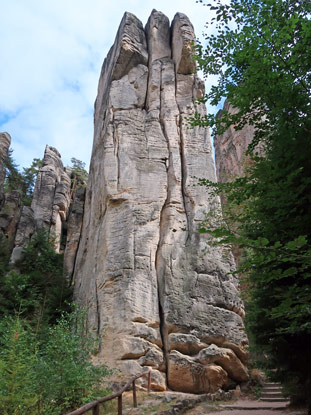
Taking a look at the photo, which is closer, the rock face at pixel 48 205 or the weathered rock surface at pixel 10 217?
the weathered rock surface at pixel 10 217

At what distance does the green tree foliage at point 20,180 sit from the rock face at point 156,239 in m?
17.8

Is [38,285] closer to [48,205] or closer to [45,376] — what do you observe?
[45,376]

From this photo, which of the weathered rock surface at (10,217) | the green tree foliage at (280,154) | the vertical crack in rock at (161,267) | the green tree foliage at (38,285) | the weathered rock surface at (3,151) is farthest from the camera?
the weathered rock surface at (3,151)

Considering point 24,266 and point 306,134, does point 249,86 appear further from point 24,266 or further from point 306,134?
point 24,266

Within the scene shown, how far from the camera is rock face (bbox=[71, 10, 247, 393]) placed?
497 inches

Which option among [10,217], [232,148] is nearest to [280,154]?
[10,217]

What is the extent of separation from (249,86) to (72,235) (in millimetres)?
19138

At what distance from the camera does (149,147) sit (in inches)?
692

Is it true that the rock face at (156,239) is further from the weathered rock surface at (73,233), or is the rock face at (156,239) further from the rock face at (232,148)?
the rock face at (232,148)

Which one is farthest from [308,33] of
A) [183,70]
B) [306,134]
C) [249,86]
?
[183,70]

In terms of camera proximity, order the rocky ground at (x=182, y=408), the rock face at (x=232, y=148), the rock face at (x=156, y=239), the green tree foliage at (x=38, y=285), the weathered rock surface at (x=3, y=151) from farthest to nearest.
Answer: the rock face at (x=232, y=148)
the weathered rock surface at (x=3, y=151)
the green tree foliage at (x=38, y=285)
the rock face at (x=156, y=239)
the rocky ground at (x=182, y=408)

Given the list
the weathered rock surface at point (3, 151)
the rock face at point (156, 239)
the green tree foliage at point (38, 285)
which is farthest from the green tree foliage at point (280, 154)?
the weathered rock surface at point (3, 151)

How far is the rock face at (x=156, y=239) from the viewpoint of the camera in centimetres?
1262

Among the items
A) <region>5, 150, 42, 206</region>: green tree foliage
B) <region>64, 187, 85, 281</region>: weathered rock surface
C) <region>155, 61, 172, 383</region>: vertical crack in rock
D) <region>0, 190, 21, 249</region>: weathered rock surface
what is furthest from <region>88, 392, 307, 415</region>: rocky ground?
<region>5, 150, 42, 206</region>: green tree foliage
